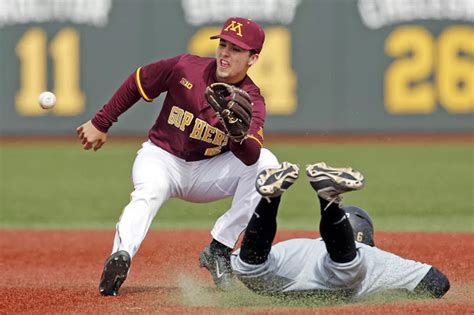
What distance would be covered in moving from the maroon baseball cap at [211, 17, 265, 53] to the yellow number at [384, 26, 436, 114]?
11101 millimetres

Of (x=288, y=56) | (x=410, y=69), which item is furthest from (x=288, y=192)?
(x=410, y=69)

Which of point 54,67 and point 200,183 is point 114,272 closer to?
point 200,183

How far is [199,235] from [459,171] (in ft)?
20.0

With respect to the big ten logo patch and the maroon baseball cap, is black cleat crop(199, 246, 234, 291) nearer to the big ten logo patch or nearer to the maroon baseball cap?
the big ten logo patch

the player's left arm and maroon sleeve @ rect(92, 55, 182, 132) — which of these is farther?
maroon sleeve @ rect(92, 55, 182, 132)

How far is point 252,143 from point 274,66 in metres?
11.2

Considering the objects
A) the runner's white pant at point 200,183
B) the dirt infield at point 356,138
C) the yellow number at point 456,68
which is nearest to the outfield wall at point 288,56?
the yellow number at point 456,68

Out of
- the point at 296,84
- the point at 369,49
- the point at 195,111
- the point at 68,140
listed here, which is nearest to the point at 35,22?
the point at 68,140

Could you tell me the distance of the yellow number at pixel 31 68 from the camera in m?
16.3

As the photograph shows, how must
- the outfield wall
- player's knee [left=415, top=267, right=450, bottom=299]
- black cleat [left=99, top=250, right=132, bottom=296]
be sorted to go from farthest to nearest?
the outfield wall
black cleat [left=99, top=250, right=132, bottom=296]
player's knee [left=415, top=267, right=450, bottom=299]

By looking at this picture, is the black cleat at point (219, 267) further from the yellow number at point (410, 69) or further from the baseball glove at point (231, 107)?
the yellow number at point (410, 69)

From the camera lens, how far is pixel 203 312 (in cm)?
412

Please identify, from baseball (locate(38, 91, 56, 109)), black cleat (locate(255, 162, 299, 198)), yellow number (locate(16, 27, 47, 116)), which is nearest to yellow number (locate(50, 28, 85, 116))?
yellow number (locate(16, 27, 47, 116))

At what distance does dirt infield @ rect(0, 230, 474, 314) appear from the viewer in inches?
168
